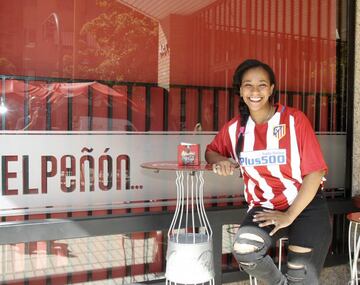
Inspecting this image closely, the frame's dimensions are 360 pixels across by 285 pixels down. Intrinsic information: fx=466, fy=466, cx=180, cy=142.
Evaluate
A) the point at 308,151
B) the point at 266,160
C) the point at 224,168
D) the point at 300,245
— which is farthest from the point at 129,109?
the point at 300,245

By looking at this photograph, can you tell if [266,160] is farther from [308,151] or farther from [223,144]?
[223,144]

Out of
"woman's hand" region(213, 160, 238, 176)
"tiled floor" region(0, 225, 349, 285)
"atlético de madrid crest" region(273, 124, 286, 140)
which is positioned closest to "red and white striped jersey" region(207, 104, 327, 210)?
"atlético de madrid crest" region(273, 124, 286, 140)

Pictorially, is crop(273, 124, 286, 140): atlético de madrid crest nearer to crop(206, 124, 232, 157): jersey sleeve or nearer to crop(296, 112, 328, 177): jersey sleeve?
crop(296, 112, 328, 177): jersey sleeve

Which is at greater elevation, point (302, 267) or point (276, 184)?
point (276, 184)

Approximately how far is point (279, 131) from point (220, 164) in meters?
0.35

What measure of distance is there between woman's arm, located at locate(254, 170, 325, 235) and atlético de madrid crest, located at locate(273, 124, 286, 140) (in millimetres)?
250

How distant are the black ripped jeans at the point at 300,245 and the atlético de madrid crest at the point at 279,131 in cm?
37

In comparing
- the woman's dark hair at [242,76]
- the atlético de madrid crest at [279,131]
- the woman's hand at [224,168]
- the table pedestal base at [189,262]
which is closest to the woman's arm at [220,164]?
the woman's hand at [224,168]

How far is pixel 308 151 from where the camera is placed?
2326 mm

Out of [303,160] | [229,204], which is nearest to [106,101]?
[229,204]

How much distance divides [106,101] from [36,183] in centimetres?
74

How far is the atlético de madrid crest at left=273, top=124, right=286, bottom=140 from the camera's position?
2416 mm

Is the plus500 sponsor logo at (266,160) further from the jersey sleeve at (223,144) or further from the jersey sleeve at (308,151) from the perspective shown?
the jersey sleeve at (223,144)

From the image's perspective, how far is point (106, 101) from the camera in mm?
3283
